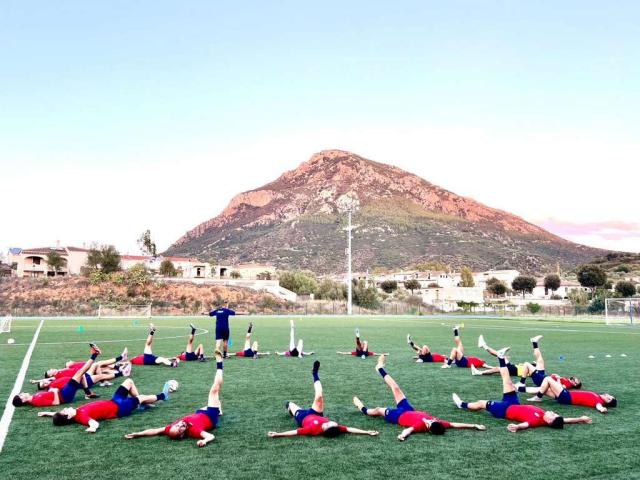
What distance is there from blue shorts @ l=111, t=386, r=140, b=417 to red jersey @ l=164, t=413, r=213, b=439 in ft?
5.43

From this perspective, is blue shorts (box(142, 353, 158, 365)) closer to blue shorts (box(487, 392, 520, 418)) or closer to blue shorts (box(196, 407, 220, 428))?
blue shorts (box(196, 407, 220, 428))

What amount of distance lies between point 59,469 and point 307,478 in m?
2.96

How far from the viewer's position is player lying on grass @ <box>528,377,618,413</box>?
10.5 metres

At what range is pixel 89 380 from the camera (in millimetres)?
11469

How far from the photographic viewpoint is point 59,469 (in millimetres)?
6785

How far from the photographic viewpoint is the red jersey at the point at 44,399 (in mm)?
10391

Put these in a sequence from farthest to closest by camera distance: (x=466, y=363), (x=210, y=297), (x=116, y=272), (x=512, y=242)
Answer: (x=512, y=242) < (x=116, y=272) < (x=210, y=297) < (x=466, y=363)

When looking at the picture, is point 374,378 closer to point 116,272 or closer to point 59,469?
point 59,469

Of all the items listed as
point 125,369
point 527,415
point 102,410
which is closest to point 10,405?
point 102,410

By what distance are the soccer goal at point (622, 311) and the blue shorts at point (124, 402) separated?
46726 millimetres

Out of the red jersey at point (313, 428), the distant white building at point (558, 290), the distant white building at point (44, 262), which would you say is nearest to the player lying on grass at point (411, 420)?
the red jersey at point (313, 428)

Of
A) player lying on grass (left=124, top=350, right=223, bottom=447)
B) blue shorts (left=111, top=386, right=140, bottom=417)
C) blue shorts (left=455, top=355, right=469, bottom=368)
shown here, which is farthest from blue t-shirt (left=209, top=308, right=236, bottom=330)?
player lying on grass (left=124, top=350, right=223, bottom=447)

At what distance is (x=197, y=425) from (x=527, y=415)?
514cm

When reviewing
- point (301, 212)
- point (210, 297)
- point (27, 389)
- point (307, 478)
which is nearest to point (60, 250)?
point (210, 297)
